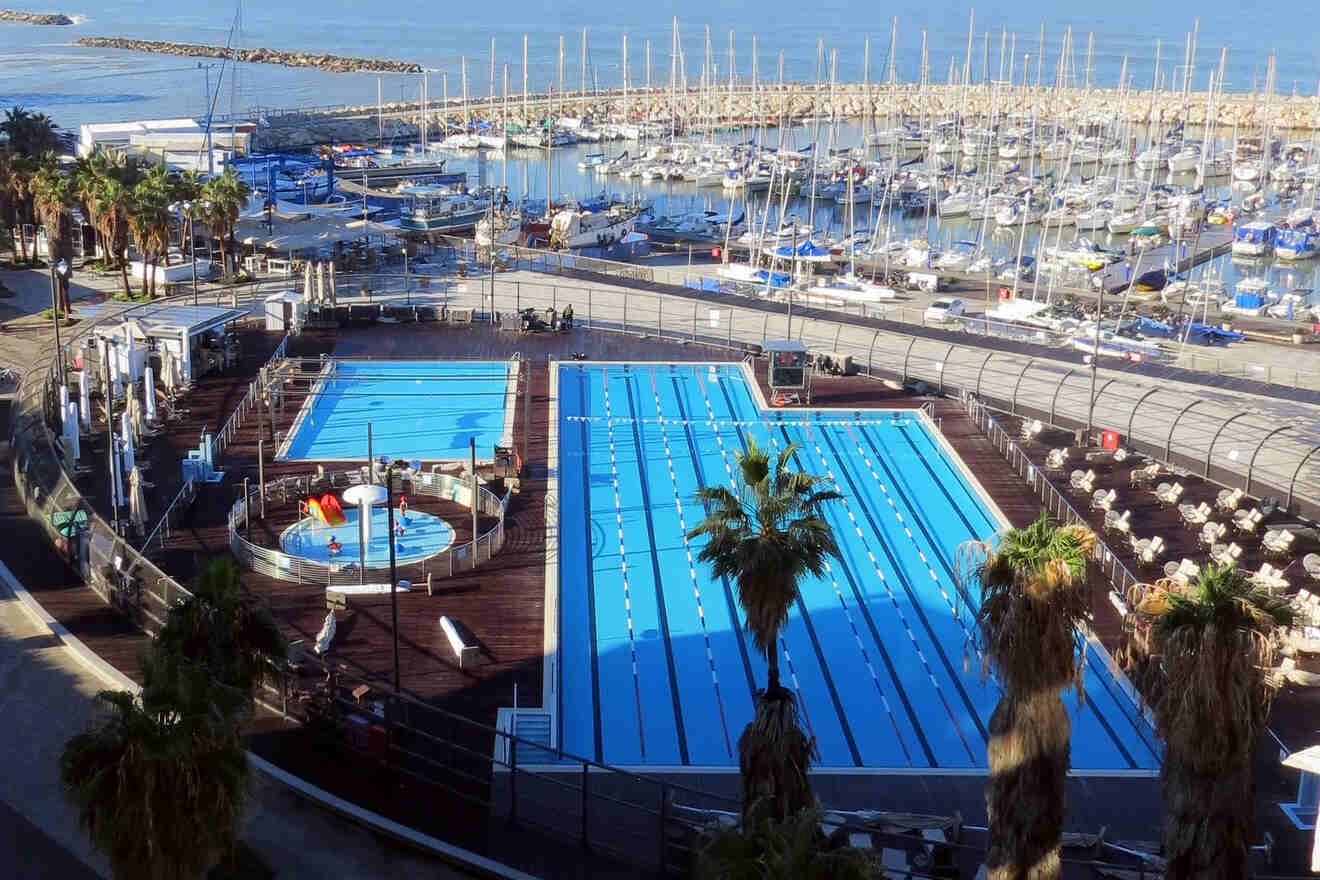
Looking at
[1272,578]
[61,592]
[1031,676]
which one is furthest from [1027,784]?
[61,592]

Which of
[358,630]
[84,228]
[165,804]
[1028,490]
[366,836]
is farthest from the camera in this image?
[84,228]

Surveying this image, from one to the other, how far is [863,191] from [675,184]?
48.8ft

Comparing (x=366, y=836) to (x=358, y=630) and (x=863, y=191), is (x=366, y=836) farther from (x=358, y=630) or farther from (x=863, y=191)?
(x=863, y=191)

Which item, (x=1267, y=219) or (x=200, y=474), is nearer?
(x=200, y=474)

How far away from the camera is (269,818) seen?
17.4m

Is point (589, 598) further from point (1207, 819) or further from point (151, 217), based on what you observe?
point (151, 217)

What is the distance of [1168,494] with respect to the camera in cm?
2892

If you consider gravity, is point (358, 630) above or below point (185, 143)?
below

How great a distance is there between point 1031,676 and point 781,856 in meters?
3.82

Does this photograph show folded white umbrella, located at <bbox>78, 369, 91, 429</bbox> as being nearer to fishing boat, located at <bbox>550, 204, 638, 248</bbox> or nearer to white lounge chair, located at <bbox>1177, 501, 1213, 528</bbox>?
white lounge chair, located at <bbox>1177, 501, 1213, 528</bbox>

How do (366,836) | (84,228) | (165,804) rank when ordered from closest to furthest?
(165,804), (366,836), (84,228)

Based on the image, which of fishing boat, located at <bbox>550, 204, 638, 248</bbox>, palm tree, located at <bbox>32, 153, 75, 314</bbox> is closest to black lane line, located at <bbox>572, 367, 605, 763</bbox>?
palm tree, located at <bbox>32, 153, 75, 314</bbox>

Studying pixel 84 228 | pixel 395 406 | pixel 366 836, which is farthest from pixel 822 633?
pixel 84 228

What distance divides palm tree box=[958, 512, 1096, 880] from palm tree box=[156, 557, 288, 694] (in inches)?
324
